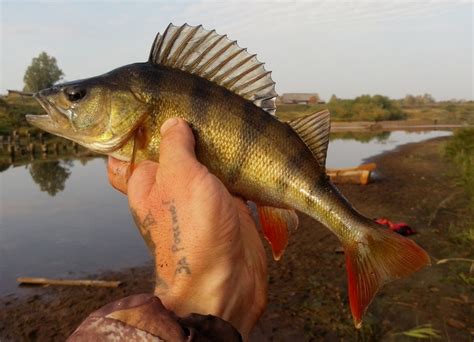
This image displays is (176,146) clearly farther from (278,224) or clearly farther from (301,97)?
(301,97)

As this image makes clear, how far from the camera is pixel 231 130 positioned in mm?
2934

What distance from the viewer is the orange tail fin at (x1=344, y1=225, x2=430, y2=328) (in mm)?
2693

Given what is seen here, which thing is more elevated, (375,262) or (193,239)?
(193,239)

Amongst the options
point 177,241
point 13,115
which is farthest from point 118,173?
point 13,115

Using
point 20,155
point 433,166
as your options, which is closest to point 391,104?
point 433,166

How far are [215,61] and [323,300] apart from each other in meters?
6.55

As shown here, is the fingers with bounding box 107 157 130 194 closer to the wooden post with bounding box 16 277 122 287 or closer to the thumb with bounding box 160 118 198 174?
the thumb with bounding box 160 118 198 174

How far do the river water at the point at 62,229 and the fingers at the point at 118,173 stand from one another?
7836 millimetres

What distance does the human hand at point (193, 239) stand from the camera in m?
2.28

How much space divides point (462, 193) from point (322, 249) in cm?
816

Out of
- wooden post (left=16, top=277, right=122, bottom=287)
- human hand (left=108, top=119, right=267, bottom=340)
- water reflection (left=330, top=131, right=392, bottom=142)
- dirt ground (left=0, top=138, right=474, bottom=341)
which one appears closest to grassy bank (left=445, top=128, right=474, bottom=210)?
dirt ground (left=0, top=138, right=474, bottom=341)

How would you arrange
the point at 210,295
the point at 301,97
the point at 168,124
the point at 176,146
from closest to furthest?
the point at 210,295, the point at 176,146, the point at 168,124, the point at 301,97

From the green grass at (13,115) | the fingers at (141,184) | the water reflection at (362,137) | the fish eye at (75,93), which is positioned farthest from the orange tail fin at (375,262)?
the water reflection at (362,137)

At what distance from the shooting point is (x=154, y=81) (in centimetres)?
305
